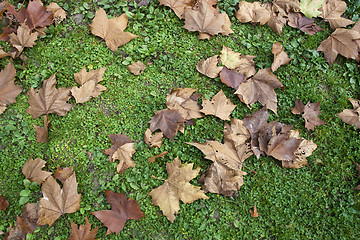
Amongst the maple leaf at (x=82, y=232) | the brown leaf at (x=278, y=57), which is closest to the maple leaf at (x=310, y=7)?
the brown leaf at (x=278, y=57)

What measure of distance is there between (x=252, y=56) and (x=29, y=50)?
2.40m

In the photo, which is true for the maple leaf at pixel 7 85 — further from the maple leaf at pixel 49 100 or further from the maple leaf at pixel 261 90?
the maple leaf at pixel 261 90

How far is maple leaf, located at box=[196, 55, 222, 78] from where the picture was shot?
10.1ft

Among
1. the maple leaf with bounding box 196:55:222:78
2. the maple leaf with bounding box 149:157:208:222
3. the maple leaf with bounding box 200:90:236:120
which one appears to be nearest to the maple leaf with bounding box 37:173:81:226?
the maple leaf with bounding box 149:157:208:222

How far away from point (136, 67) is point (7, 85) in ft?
4.24

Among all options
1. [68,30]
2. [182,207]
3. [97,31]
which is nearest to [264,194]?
[182,207]

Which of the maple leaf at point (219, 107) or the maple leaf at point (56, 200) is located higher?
the maple leaf at point (219, 107)

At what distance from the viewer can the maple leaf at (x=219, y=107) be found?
2918 mm

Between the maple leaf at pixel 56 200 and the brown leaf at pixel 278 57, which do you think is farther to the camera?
the brown leaf at pixel 278 57

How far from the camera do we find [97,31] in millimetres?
3111

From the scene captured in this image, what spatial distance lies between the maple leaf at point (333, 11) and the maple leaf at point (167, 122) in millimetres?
2125

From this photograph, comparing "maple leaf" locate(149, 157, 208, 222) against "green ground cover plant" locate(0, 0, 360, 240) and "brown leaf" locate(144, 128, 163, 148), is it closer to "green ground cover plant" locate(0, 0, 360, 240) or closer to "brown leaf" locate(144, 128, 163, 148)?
"green ground cover plant" locate(0, 0, 360, 240)

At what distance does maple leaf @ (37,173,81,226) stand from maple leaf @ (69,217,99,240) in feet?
0.50

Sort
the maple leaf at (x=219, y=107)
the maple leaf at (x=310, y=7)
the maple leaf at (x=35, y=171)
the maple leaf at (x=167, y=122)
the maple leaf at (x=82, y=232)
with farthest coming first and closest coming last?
1. the maple leaf at (x=310, y=7)
2. the maple leaf at (x=219, y=107)
3. the maple leaf at (x=167, y=122)
4. the maple leaf at (x=35, y=171)
5. the maple leaf at (x=82, y=232)
